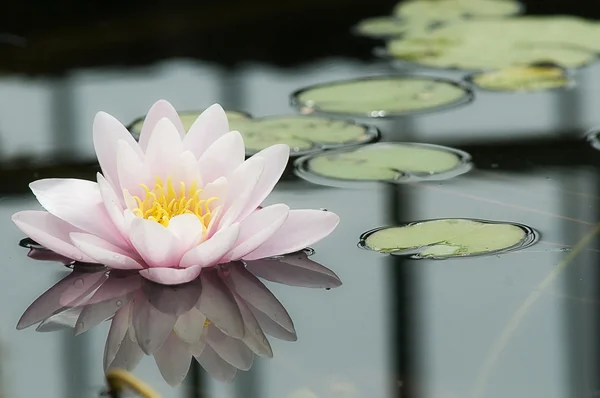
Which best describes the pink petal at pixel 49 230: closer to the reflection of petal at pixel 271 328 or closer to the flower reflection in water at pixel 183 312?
the flower reflection in water at pixel 183 312

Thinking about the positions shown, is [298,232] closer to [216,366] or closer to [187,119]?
[216,366]

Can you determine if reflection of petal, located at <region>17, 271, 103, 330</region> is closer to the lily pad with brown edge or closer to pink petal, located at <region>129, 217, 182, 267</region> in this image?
pink petal, located at <region>129, 217, 182, 267</region>

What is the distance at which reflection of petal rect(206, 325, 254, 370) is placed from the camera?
109 centimetres

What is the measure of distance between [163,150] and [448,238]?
0.41 m

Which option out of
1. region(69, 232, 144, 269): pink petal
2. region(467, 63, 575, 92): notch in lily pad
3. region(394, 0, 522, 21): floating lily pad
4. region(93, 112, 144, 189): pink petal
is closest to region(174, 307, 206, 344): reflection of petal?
region(69, 232, 144, 269): pink petal

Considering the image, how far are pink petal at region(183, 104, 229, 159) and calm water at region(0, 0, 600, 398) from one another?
19 centimetres

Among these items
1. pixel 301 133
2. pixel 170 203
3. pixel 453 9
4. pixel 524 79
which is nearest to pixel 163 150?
pixel 170 203

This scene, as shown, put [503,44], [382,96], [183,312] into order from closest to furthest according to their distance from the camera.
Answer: [183,312] → [382,96] → [503,44]

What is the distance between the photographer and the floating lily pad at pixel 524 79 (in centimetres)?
201

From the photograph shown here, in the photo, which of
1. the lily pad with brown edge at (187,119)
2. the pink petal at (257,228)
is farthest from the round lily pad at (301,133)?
the pink petal at (257,228)

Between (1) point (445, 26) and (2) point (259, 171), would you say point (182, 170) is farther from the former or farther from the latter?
(1) point (445, 26)

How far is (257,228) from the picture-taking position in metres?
1.23

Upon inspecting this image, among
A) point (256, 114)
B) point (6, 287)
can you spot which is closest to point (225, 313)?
point (6, 287)

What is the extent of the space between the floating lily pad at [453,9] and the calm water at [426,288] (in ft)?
2.36
